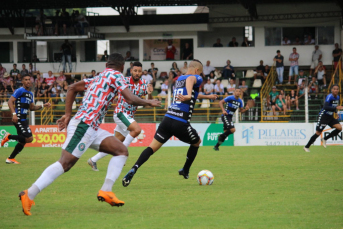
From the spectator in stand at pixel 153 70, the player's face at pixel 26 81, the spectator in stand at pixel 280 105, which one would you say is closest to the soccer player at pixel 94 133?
the player's face at pixel 26 81

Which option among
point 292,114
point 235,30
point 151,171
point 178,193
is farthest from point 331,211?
point 235,30

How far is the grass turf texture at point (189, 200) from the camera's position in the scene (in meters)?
6.02

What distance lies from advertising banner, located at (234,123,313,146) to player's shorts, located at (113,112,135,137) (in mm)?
11869

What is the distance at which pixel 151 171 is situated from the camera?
11883 millimetres

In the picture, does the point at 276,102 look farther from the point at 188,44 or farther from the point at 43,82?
the point at 43,82

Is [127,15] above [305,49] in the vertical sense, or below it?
above

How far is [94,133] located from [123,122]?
4.41 metres

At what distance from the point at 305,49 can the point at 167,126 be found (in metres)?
25.6

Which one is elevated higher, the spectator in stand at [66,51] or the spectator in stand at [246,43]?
the spectator in stand at [246,43]

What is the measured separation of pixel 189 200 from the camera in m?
7.62

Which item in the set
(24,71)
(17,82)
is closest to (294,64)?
(17,82)

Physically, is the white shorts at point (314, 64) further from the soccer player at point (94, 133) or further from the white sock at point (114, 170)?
the white sock at point (114, 170)

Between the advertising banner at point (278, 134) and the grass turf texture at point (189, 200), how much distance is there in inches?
416

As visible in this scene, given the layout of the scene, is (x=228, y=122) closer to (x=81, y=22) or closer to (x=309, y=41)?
(x=309, y=41)
